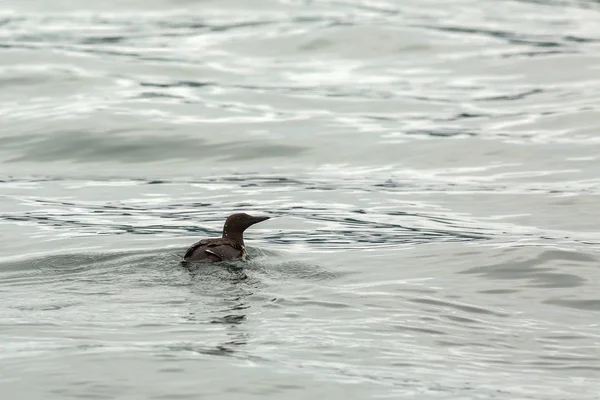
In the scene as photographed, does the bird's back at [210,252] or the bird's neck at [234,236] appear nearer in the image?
the bird's back at [210,252]

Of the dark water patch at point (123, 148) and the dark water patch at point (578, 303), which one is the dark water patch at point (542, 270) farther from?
the dark water patch at point (123, 148)

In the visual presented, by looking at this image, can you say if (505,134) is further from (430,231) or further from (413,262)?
(413,262)

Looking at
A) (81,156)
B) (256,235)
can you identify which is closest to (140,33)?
(81,156)

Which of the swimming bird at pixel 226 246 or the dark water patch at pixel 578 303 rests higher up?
the swimming bird at pixel 226 246

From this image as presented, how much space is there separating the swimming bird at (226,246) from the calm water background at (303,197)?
164 millimetres

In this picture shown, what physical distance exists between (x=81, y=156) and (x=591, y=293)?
986 centimetres

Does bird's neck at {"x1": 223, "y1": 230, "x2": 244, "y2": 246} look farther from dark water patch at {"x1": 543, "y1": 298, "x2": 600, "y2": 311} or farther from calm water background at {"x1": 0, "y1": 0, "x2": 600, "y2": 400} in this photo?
dark water patch at {"x1": 543, "y1": 298, "x2": 600, "y2": 311}

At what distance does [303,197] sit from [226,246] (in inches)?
179

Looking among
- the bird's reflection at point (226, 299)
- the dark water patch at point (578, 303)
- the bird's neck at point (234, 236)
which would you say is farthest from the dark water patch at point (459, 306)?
the bird's neck at point (234, 236)

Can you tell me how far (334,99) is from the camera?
913 inches

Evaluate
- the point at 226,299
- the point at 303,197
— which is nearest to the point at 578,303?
the point at 226,299

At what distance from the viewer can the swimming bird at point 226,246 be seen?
37.5 feet

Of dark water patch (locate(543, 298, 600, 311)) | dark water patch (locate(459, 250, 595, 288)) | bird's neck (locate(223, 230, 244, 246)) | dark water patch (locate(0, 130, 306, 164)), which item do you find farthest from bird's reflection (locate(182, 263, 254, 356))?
dark water patch (locate(0, 130, 306, 164))

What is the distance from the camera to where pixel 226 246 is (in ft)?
38.6
